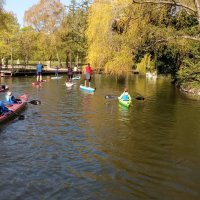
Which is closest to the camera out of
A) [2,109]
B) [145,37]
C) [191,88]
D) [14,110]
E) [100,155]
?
[100,155]

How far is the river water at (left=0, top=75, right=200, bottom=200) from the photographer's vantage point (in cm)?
927

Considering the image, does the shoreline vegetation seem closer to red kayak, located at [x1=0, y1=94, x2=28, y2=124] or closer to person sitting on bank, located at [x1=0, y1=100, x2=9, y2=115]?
red kayak, located at [x1=0, y1=94, x2=28, y2=124]

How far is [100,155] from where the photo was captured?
1223 centimetres

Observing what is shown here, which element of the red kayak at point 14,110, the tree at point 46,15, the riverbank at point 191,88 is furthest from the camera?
the tree at point 46,15

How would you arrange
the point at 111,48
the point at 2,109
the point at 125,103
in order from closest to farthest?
the point at 2,109 < the point at 125,103 < the point at 111,48

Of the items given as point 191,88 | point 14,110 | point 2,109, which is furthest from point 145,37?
point 2,109

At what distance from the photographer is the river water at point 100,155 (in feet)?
30.4

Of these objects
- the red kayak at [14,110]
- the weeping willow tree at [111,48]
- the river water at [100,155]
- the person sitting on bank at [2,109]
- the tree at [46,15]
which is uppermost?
the tree at [46,15]

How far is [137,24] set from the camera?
25.1 meters

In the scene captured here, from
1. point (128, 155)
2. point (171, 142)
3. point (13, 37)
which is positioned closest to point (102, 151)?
point (128, 155)

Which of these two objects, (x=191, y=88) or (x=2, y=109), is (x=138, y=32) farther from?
(x=2, y=109)

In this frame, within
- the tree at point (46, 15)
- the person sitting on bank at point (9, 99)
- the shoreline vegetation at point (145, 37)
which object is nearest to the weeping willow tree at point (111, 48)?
the shoreline vegetation at point (145, 37)

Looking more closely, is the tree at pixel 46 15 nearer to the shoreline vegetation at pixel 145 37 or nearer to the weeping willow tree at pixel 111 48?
the shoreline vegetation at pixel 145 37

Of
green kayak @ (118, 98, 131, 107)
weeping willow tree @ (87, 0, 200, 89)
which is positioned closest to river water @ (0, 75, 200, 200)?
green kayak @ (118, 98, 131, 107)
